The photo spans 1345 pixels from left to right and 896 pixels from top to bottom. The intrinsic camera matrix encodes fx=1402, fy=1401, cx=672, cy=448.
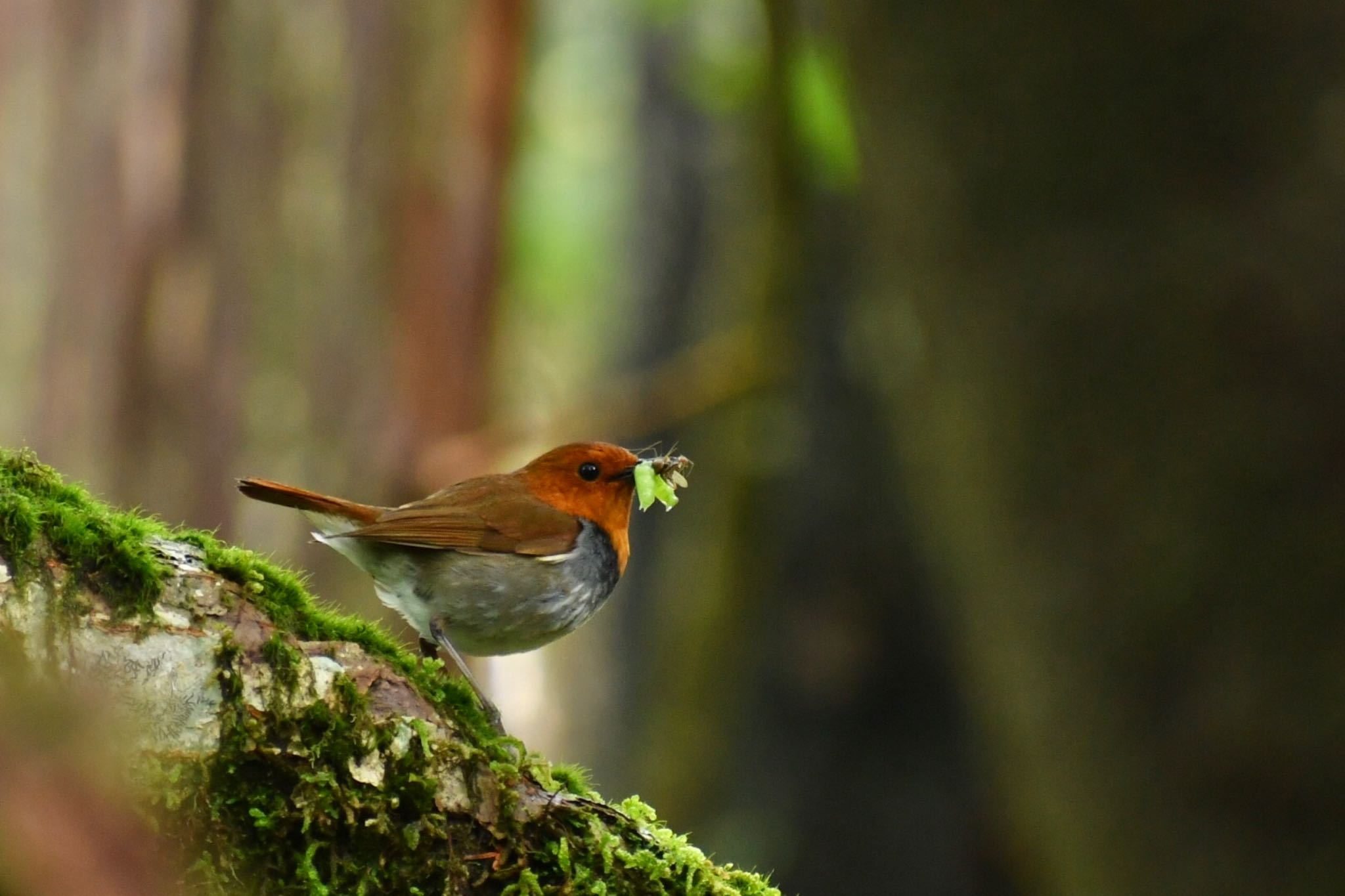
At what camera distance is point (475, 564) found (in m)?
4.04

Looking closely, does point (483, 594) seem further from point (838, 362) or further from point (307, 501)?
point (838, 362)

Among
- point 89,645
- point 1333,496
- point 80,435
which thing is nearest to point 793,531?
point 80,435

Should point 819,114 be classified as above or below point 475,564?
above

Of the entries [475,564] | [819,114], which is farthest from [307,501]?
[819,114]

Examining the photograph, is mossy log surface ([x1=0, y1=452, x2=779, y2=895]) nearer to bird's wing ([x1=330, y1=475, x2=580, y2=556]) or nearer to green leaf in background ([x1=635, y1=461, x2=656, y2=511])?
bird's wing ([x1=330, y1=475, x2=580, y2=556])

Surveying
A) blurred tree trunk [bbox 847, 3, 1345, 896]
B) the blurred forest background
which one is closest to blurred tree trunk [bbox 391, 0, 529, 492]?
the blurred forest background

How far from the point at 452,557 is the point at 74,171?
374cm

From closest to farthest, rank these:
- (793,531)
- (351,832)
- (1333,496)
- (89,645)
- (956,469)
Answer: (89,645) < (351,832) < (1333,496) < (956,469) < (793,531)

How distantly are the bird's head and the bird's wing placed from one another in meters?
0.09

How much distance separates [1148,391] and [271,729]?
171 centimetres

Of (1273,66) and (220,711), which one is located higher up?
(1273,66)

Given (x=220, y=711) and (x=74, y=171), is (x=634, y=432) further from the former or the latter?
(x=220, y=711)

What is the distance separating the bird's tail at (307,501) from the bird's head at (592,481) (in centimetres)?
58

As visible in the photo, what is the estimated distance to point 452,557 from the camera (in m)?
4.07
